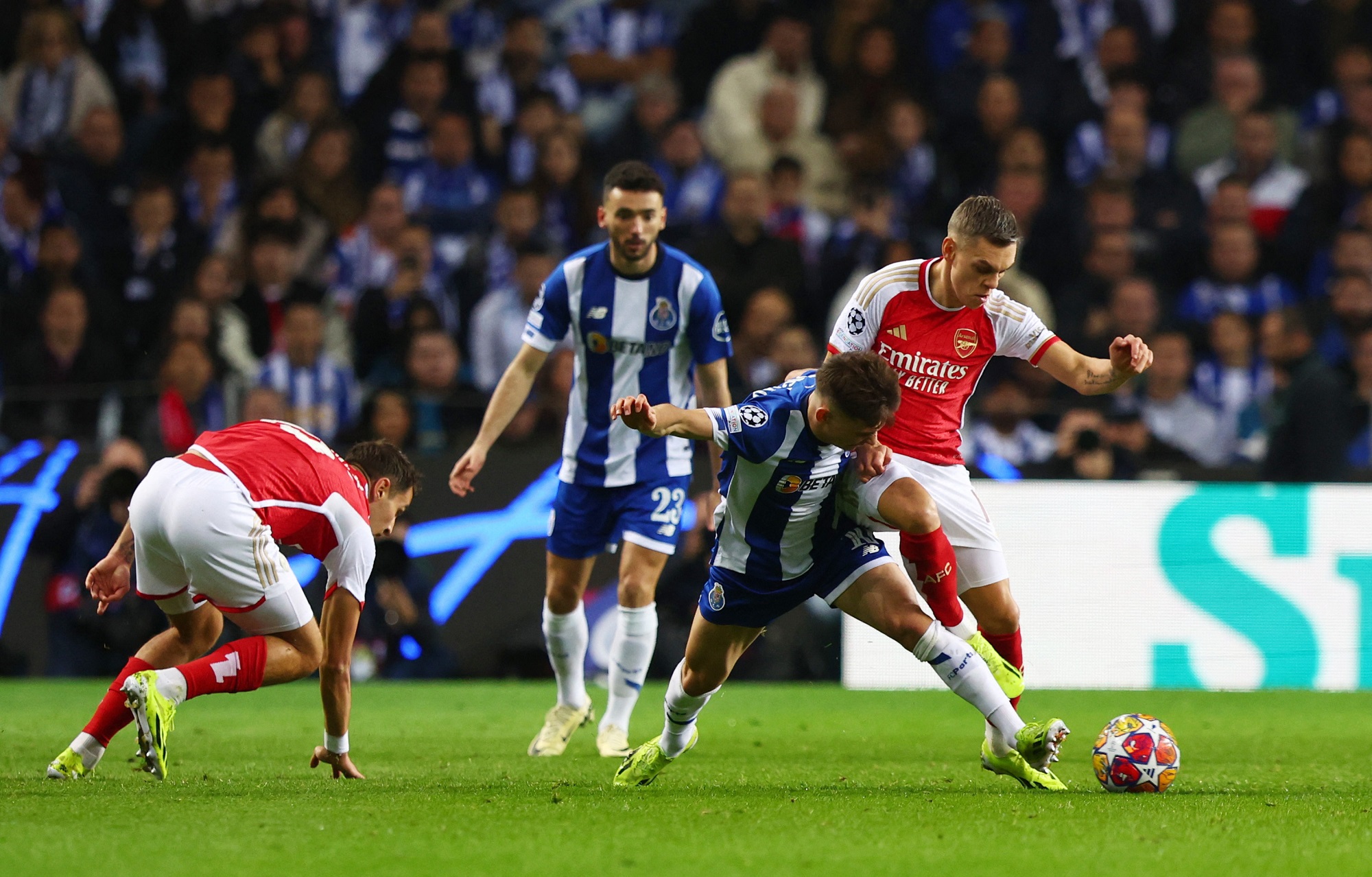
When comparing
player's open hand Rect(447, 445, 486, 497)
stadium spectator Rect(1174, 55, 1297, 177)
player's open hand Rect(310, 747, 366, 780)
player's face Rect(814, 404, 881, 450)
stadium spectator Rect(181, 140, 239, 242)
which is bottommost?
player's open hand Rect(310, 747, 366, 780)

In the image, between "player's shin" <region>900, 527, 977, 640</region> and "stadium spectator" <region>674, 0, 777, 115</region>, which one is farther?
"stadium spectator" <region>674, 0, 777, 115</region>

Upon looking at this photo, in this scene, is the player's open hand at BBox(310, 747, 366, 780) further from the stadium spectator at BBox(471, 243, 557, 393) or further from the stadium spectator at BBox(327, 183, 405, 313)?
→ the stadium spectator at BBox(327, 183, 405, 313)

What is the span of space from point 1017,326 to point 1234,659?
4779 mm

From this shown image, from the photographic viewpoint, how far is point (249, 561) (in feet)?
19.9

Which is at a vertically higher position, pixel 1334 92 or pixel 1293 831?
pixel 1334 92

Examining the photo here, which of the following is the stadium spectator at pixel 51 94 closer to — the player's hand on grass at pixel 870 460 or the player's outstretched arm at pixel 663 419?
the player's outstretched arm at pixel 663 419

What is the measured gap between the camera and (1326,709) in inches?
384

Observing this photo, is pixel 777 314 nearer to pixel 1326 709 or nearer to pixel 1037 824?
pixel 1326 709

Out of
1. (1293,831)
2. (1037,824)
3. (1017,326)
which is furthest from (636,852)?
(1017,326)

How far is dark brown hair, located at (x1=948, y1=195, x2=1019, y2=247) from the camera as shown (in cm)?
644

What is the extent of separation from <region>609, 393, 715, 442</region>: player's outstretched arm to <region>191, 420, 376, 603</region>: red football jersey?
120 cm

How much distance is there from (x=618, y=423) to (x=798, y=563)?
6.65 ft

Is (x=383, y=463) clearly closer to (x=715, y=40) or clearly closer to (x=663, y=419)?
(x=663, y=419)

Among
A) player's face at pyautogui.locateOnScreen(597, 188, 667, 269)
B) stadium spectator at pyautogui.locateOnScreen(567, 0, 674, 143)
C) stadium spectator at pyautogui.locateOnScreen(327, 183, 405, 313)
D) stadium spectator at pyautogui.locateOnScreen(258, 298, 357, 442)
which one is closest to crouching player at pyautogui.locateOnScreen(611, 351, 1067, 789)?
player's face at pyautogui.locateOnScreen(597, 188, 667, 269)
